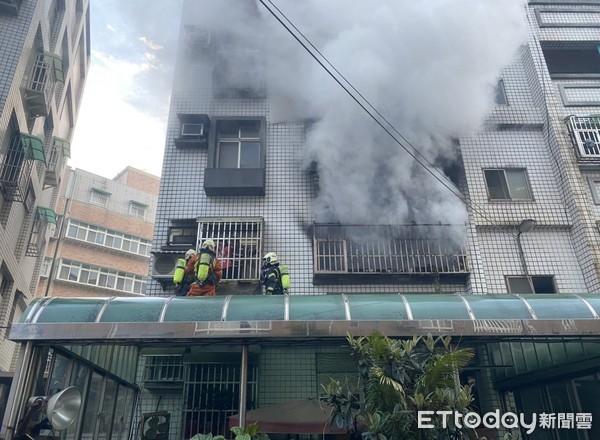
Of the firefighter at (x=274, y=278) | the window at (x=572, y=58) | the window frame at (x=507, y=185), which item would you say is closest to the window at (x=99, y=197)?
the firefighter at (x=274, y=278)

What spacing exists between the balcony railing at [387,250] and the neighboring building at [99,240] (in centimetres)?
1997

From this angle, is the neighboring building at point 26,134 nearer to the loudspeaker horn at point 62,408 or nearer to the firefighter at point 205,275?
the firefighter at point 205,275

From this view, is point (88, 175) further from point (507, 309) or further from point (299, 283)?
point (507, 309)

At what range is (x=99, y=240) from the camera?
2816cm

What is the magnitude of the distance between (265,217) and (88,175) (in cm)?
2434

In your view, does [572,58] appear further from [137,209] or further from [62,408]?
[137,209]

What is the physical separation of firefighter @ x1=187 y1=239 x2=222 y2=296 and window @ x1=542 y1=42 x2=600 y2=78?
1077cm

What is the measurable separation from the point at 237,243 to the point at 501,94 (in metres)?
8.10

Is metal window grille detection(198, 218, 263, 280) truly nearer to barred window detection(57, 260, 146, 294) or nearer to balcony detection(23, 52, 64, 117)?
balcony detection(23, 52, 64, 117)

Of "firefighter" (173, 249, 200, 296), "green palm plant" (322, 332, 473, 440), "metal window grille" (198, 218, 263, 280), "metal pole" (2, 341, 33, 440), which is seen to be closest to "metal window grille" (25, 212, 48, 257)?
"metal window grille" (198, 218, 263, 280)

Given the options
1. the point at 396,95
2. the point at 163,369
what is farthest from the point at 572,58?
the point at 163,369

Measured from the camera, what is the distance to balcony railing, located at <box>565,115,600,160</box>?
10.5m

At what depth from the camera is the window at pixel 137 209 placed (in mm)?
31766

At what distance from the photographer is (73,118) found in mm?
21531
